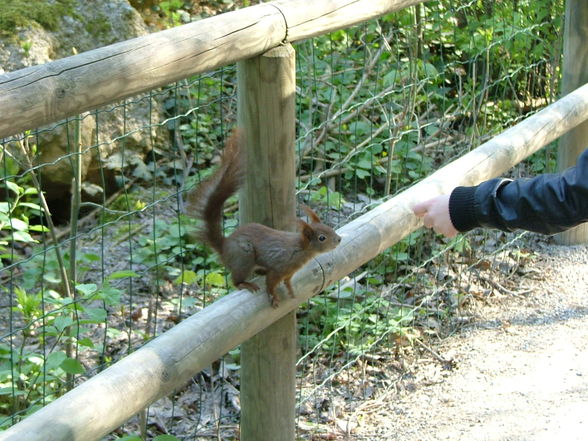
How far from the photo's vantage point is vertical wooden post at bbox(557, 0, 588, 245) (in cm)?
476

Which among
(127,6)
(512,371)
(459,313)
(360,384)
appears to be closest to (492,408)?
(512,371)

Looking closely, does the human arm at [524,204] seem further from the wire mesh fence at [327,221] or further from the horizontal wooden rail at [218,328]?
the wire mesh fence at [327,221]

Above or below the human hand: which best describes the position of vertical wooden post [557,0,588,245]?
below

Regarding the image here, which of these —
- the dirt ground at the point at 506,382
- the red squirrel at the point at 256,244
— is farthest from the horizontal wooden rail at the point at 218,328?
the dirt ground at the point at 506,382

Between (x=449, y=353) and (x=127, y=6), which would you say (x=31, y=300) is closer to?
(x=449, y=353)

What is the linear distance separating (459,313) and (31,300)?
2.29m

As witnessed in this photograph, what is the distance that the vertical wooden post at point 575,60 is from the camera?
4757 mm

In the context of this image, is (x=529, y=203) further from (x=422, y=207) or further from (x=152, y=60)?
(x=152, y=60)

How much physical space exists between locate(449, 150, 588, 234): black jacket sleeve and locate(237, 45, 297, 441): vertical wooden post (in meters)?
0.57

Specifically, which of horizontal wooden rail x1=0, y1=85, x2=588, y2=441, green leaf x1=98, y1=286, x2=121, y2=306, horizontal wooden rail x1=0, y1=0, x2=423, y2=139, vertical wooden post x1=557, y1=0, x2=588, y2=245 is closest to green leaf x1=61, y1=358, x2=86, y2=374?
green leaf x1=98, y1=286, x2=121, y2=306

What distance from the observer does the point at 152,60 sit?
2.09 meters

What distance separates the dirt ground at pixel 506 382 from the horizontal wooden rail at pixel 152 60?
5.64 feet

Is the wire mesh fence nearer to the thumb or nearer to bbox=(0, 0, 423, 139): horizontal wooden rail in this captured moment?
bbox=(0, 0, 423, 139): horizontal wooden rail

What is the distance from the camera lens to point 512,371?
3.90 m
